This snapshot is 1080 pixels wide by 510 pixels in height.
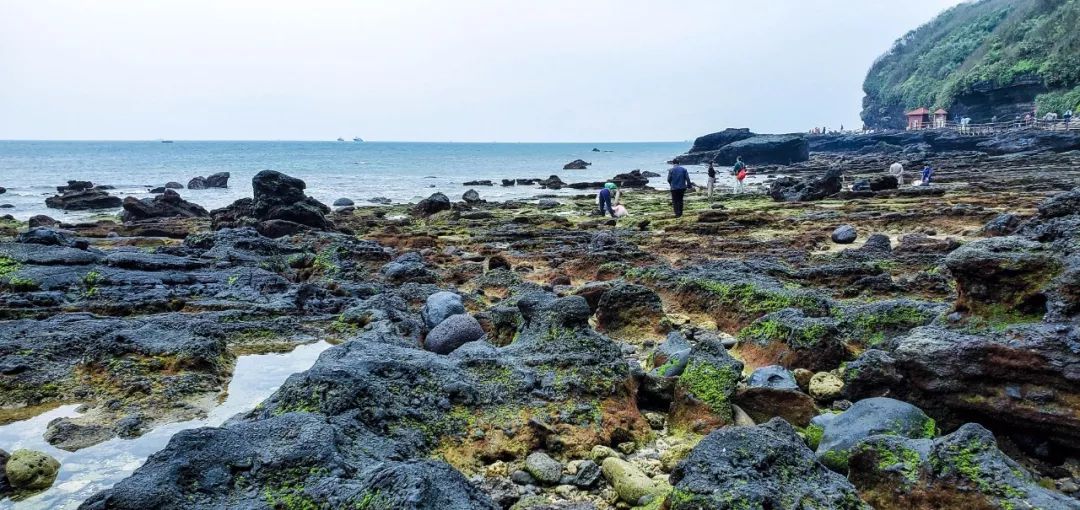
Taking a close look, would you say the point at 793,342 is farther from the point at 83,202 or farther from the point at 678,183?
the point at 83,202

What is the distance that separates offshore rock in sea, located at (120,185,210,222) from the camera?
26.0 metres

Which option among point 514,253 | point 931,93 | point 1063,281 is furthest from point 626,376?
point 931,93

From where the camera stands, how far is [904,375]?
5484mm

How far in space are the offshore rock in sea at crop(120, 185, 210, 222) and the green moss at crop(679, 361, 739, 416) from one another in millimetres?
26523

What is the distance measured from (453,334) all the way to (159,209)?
24445 mm

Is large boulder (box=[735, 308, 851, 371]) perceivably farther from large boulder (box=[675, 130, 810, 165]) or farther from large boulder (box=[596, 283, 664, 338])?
large boulder (box=[675, 130, 810, 165])

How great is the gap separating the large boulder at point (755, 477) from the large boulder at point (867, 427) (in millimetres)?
595

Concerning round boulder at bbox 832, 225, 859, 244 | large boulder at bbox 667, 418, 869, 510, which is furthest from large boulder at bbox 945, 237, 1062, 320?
round boulder at bbox 832, 225, 859, 244

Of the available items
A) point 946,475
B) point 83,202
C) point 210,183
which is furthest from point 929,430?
point 210,183

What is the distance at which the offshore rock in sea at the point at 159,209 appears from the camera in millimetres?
26047

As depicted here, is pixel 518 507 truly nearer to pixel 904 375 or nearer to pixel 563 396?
pixel 563 396

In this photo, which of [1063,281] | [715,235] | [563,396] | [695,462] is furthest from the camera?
[715,235]

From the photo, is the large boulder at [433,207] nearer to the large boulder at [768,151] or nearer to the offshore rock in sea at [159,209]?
the offshore rock in sea at [159,209]

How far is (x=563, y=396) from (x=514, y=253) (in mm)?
10176
